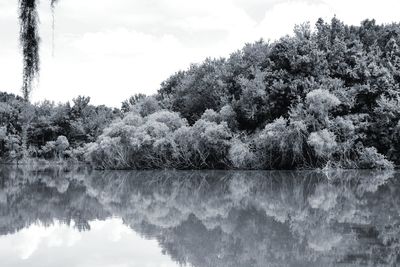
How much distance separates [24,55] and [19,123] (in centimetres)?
6681

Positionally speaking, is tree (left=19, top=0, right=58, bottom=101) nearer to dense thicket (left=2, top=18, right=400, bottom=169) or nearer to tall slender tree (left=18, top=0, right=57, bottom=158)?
tall slender tree (left=18, top=0, right=57, bottom=158)

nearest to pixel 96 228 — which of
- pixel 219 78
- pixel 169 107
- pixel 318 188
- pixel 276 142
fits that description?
pixel 318 188

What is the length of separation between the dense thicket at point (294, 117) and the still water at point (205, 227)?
13.9 m

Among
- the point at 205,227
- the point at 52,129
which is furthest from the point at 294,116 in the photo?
the point at 52,129

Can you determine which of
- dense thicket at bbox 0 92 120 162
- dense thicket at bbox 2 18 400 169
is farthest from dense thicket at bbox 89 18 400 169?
dense thicket at bbox 0 92 120 162

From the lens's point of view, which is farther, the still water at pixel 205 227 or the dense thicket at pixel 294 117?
the dense thicket at pixel 294 117

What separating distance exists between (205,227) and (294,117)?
984 inches

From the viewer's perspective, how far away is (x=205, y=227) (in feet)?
46.4

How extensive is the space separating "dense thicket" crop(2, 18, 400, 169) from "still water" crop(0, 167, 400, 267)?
549 inches

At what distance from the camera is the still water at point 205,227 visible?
1005 centimetres

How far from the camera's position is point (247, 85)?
141 ft

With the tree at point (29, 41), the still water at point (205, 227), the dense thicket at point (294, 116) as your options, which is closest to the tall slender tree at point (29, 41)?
the tree at point (29, 41)

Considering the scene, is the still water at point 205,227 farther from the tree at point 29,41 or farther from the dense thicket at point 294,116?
the dense thicket at point 294,116

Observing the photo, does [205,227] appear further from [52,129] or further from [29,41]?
[52,129]
